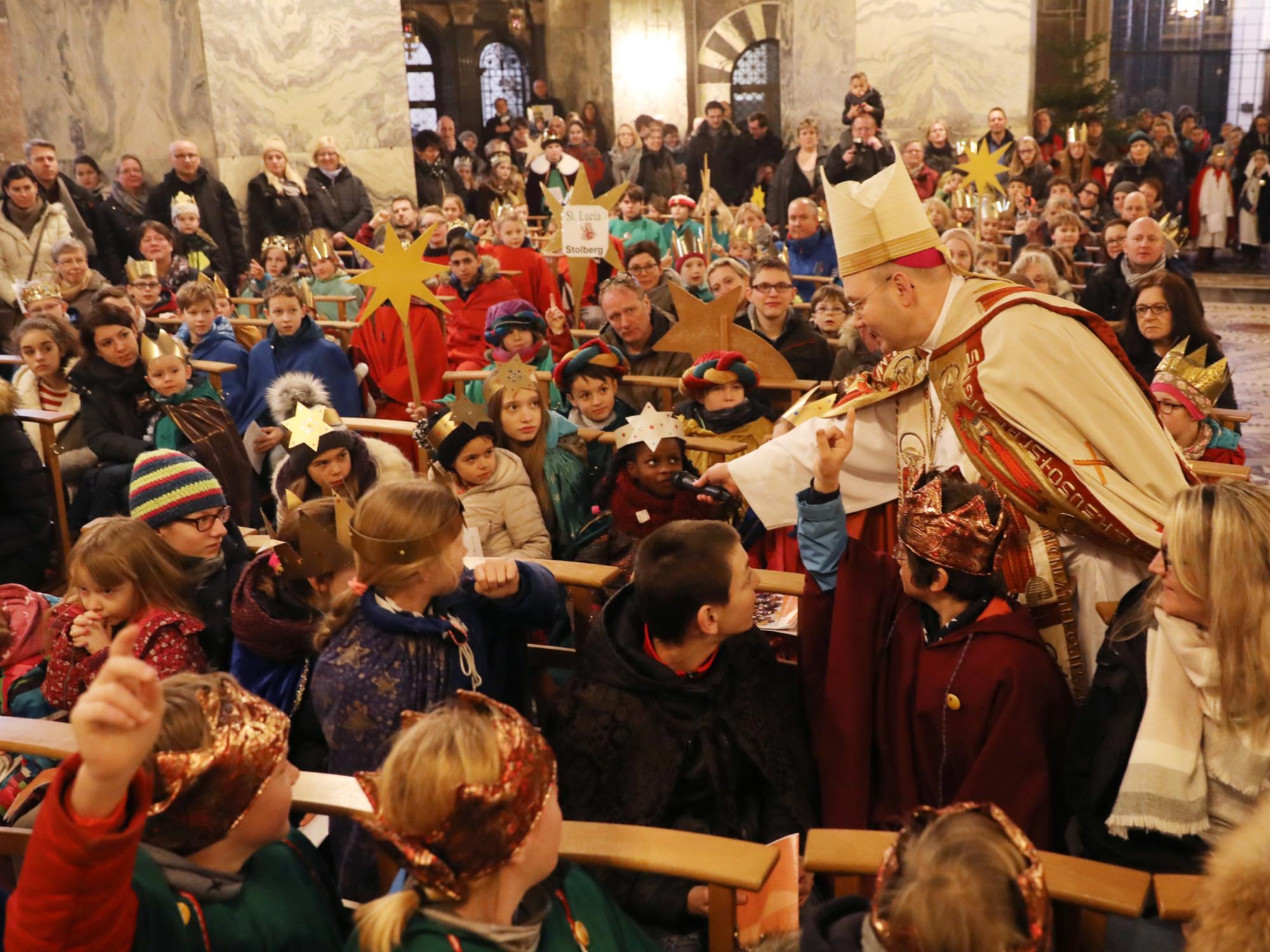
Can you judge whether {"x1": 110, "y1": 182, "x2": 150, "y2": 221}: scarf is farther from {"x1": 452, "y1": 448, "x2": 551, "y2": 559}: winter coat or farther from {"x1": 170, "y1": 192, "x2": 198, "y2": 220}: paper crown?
{"x1": 452, "y1": 448, "x2": 551, "y2": 559}: winter coat

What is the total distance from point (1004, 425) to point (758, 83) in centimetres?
2032

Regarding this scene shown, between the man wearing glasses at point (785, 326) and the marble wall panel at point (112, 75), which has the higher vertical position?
the marble wall panel at point (112, 75)

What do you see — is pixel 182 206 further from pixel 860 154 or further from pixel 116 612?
pixel 116 612

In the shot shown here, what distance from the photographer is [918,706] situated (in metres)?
2.53

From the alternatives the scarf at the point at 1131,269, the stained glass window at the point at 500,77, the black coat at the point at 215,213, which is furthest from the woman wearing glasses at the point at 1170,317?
the stained glass window at the point at 500,77

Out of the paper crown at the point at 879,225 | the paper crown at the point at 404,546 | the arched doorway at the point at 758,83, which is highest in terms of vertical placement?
the arched doorway at the point at 758,83

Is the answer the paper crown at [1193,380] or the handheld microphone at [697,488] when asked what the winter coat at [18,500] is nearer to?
the handheld microphone at [697,488]

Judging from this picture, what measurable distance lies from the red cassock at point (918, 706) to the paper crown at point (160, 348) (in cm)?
347

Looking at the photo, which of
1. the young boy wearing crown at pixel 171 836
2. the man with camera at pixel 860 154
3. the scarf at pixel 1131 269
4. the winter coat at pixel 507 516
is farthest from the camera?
the man with camera at pixel 860 154

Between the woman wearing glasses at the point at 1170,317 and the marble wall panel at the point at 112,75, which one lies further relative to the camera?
the marble wall panel at the point at 112,75

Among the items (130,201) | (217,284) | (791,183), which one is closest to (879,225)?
(217,284)

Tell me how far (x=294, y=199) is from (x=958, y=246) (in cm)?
725

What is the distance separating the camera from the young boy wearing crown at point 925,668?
2418 mm

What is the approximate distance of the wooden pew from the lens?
186cm
